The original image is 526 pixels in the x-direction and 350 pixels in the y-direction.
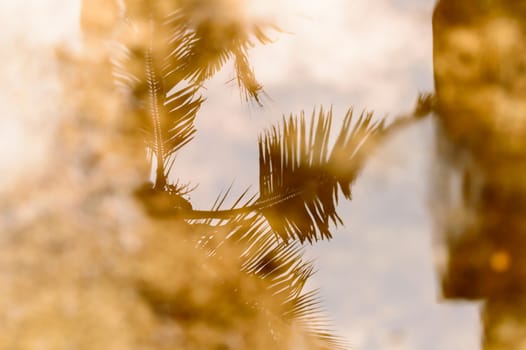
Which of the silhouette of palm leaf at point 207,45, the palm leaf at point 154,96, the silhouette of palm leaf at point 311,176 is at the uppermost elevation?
the silhouette of palm leaf at point 207,45

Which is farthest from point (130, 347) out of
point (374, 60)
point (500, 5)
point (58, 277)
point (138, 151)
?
point (500, 5)

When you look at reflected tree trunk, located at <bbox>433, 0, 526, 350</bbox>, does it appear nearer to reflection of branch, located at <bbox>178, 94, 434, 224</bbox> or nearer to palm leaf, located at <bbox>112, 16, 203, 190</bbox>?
reflection of branch, located at <bbox>178, 94, 434, 224</bbox>

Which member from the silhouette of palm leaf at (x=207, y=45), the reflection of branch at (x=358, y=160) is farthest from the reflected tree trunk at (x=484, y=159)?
the silhouette of palm leaf at (x=207, y=45)

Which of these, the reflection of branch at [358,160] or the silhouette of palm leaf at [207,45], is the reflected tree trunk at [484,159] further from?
the silhouette of palm leaf at [207,45]

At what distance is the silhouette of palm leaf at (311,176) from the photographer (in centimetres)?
75

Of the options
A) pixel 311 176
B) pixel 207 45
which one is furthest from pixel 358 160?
pixel 207 45

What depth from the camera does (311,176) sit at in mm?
748

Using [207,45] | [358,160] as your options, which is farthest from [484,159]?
[207,45]

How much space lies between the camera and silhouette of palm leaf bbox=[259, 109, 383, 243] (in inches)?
29.4

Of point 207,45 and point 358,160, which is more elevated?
point 207,45

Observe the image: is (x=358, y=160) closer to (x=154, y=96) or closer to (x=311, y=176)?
(x=311, y=176)

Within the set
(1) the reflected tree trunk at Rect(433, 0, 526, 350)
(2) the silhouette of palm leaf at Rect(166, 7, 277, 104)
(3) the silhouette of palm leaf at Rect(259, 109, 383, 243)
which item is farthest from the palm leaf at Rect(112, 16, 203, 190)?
(1) the reflected tree trunk at Rect(433, 0, 526, 350)

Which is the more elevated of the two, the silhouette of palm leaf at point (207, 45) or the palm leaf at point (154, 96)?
the silhouette of palm leaf at point (207, 45)

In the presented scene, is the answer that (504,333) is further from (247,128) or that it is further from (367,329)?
(247,128)
